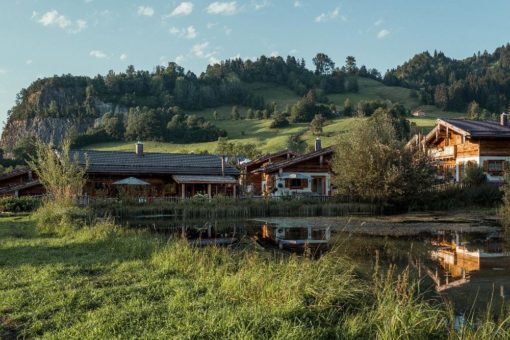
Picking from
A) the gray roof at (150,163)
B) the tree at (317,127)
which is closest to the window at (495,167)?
the gray roof at (150,163)

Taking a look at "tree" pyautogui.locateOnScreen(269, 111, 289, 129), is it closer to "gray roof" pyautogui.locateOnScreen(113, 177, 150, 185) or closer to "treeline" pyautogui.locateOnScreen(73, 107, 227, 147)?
"treeline" pyautogui.locateOnScreen(73, 107, 227, 147)

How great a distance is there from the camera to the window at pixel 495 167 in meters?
29.0

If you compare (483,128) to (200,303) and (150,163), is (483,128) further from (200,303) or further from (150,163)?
(200,303)

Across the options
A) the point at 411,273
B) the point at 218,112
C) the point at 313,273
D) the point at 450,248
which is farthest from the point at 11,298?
the point at 218,112

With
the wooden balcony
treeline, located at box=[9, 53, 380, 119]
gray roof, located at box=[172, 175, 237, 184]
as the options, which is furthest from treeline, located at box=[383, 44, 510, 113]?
gray roof, located at box=[172, 175, 237, 184]

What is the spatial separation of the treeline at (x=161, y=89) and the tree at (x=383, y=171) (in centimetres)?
7663

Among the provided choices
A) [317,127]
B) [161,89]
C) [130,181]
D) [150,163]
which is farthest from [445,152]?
[161,89]

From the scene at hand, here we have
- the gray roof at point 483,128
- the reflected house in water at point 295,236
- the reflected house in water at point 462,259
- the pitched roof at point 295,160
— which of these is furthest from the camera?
the pitched roof at point 295,160

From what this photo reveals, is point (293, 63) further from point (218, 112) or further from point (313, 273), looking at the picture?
point (313, 273)

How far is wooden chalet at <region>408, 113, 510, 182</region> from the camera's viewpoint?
29000 mm

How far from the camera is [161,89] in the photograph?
111m

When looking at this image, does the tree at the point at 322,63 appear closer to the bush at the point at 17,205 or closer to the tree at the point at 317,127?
the tree at the point at 317,127

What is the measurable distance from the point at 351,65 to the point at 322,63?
28.1ft

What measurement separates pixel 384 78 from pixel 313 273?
126 metres
